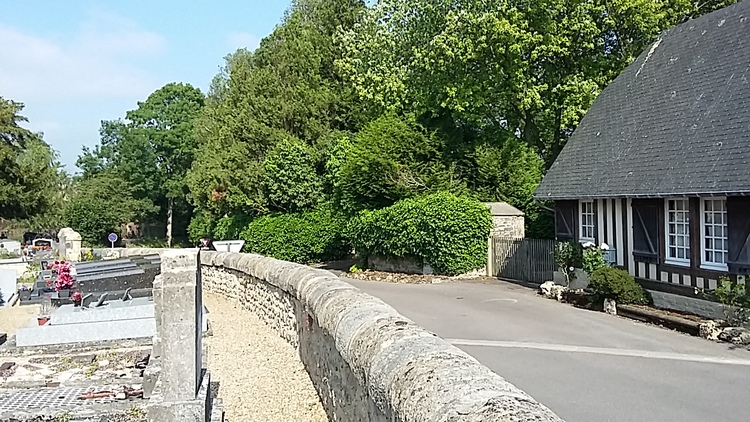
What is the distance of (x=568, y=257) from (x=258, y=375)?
40.0 ft

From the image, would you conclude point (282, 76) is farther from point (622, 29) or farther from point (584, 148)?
point (584, 148)

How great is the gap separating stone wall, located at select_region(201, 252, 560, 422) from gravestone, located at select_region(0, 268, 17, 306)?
1005 centimetres

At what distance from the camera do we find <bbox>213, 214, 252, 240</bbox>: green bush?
34281 millimetres

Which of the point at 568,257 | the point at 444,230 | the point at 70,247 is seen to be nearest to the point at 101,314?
the point at 568,257

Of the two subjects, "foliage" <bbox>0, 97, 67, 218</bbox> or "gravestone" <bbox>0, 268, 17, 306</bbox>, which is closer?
"gravestone" <bbox>0, 268, 17, 306</bbox>

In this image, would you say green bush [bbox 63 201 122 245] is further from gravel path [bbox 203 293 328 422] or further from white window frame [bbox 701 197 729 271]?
white window frame [bbox 701 197 729 271]

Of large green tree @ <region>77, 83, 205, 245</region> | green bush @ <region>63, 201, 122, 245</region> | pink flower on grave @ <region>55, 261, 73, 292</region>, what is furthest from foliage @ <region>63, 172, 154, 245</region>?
pink flower on grave @ <region>55, 261, 73, 292</region>

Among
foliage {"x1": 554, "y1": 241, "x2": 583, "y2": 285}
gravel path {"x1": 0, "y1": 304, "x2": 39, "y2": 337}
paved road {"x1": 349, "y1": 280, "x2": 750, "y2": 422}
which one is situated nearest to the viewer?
paved road {"x1": 349, "y1": 280, "x2": 750, "y2": 422}

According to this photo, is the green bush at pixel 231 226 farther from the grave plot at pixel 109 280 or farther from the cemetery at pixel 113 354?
the cemetery at pixel 113 354

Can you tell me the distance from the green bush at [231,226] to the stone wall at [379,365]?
2363 cm

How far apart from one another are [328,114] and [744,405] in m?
26.6

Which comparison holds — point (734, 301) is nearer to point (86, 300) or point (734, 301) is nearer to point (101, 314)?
point (101, 314)

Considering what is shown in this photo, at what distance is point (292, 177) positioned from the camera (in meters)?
31.0

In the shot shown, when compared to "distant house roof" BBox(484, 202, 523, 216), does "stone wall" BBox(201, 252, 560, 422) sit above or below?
below
